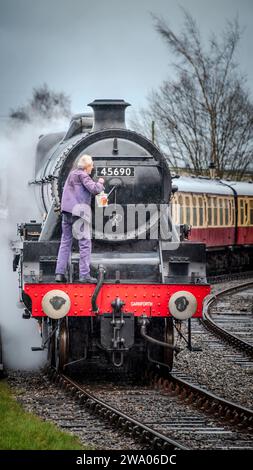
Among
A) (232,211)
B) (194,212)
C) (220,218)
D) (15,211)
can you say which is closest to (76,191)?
(15,211)

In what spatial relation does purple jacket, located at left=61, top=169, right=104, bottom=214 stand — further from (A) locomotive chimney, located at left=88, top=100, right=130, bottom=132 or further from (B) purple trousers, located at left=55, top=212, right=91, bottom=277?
(A) locomotive chimney, located at left=88, top=100, right=130, bottom=132

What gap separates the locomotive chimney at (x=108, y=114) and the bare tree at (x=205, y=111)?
1192 inches

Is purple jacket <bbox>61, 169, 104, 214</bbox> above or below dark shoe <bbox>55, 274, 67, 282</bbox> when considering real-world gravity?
above

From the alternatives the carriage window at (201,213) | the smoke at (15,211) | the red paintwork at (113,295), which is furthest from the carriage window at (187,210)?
the red paintwork at (113,295)

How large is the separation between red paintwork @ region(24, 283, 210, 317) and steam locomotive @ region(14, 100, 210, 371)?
1 cm

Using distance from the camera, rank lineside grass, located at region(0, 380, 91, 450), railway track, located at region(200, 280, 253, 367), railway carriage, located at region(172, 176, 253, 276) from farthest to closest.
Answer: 1. railway carriage, located at region(172, 176, 253, 276)
2. railway track, located at region(200, 280, 253, 367)
3. lineside grass, located at region(0, 380, 91, 450)

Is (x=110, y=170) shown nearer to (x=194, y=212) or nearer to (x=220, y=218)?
(x=194, y=212)

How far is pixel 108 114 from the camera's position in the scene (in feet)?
35.1

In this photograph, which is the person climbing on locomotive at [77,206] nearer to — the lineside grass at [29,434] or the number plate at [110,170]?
the number plate at [110,170]

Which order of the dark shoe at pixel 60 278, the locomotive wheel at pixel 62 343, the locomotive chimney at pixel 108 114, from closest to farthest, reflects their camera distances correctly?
the dark shoe at pixel 60 278 → the locomotive wheel at pixel 62 343 → the locomotive chimney at pixel 108 114

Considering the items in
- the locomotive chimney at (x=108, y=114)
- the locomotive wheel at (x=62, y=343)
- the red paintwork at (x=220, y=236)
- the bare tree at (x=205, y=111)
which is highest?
the bare tree at (x=205, y=111)

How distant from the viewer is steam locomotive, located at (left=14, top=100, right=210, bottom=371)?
9.88m

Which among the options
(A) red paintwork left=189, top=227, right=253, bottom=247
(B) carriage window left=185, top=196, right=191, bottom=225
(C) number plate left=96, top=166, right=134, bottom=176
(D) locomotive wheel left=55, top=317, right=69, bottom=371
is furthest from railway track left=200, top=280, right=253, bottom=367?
(C) number plate left=96, top=166, right=134, bottom=176

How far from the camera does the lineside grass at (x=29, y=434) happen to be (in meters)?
7.23
